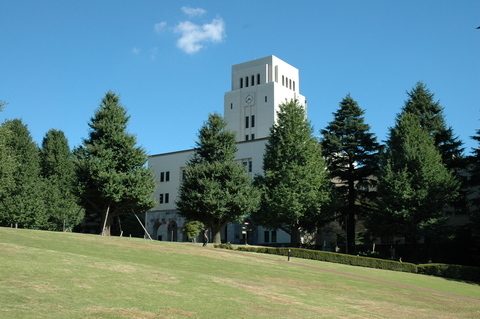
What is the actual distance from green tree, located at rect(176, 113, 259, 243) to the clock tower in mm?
28337

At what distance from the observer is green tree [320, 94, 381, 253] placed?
5422 cm

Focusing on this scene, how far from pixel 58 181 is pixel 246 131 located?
3093 centimetres

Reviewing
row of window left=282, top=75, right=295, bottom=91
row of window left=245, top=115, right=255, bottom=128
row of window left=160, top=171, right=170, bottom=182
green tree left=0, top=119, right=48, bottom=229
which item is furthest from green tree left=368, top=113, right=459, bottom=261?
row of window left=282, top=75, right=295, bottom=91

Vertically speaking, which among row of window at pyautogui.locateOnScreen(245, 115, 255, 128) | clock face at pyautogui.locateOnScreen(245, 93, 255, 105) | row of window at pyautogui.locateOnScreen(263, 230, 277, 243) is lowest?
row of window at pyautogui.locateOnScreen(263, 230, 277, 243)

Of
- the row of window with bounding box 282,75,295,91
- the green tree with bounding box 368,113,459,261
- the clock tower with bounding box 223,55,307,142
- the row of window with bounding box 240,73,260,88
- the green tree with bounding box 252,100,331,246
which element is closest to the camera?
the green tree with bounding box 368,113,459,261

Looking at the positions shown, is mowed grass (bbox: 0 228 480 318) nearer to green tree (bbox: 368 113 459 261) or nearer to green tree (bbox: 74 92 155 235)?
green tree (bbox: 74 92 155 235)

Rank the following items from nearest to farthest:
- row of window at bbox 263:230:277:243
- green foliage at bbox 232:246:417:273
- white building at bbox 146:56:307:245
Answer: green foliage at bbox 232:246:417:273, row of window at bbox 263:230:277:243, white building at bbox 146:56:307:245

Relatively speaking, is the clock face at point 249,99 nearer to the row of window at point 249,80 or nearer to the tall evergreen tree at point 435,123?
the row of window at point 249,80

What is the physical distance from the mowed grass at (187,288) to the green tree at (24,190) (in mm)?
27425

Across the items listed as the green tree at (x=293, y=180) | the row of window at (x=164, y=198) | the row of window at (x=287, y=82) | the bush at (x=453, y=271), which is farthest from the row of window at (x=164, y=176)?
the bush at (x=453, y=271)

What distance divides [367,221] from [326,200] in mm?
4413

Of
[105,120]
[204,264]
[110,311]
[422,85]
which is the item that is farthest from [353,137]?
[110,311]

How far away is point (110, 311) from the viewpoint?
42.5 ft

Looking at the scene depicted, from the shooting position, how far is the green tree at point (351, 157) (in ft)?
178
